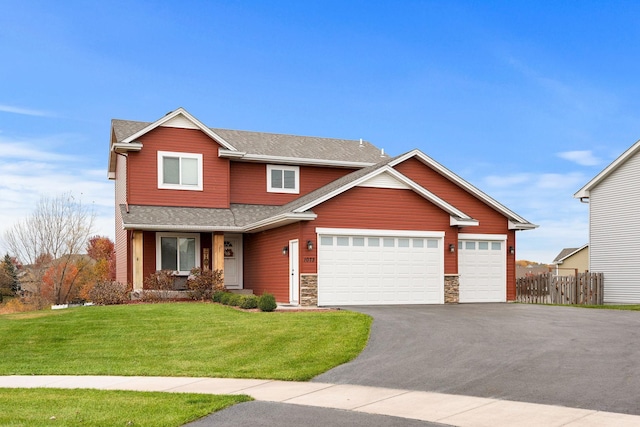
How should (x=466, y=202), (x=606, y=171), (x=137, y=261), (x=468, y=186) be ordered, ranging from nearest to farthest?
1. (x=137, y=261)
2. (x=468, y=186)
3. (x=466, y=202)
4. (x=606, y=171)

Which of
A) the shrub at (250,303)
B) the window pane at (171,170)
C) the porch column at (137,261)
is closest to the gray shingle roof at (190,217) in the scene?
the porch column at (137,261)

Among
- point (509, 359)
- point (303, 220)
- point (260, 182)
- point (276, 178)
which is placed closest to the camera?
point (509, 359)

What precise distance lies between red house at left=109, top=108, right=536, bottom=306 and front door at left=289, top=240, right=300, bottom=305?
2.9 inches

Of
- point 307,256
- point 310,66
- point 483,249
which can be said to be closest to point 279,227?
point 307,256

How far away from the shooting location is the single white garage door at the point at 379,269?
78.3 ft

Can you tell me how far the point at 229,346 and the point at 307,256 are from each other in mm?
8467

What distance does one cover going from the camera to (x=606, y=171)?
107 ft

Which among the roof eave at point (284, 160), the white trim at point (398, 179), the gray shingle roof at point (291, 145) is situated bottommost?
the white trim at point (398, 179)

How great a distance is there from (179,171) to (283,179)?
492 centimetres

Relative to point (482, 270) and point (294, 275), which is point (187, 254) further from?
point (482, 270)

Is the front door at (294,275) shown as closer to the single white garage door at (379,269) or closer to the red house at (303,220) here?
the red house at (303,220)

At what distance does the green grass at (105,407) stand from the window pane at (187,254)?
1722 cm

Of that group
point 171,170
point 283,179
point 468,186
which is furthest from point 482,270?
point 171,170

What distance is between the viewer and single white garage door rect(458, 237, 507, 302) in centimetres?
2768
